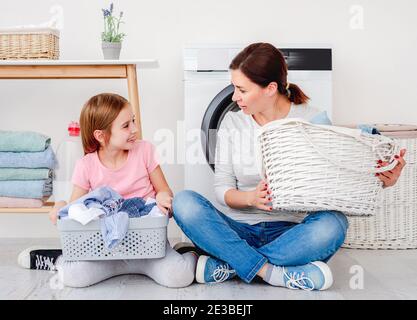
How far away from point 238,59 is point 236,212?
A: 464mm

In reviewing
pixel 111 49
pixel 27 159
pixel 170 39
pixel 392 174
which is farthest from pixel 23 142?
pixel 392 174

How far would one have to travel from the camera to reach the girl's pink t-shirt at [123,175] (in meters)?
2.10

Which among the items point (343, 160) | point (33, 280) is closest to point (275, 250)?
point (343, 160)

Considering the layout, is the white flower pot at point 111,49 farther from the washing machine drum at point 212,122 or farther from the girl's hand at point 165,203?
the girl's hand at point 165,203

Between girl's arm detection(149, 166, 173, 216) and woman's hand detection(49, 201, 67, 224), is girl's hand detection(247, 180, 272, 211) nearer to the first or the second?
girl's arm detection(149, 166, 173, 216)

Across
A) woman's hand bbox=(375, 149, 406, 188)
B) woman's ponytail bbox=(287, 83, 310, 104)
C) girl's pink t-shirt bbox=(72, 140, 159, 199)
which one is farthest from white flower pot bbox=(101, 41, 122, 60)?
woman's hand bbox=(375, 149, 406, 188)

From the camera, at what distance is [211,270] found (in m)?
1.93

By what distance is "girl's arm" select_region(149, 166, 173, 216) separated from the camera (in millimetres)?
1962

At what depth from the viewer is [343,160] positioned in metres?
1.71

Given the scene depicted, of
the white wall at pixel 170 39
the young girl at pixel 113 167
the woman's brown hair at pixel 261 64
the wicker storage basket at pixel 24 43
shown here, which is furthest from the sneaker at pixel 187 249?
the wicker storage basket at pixel 24 43

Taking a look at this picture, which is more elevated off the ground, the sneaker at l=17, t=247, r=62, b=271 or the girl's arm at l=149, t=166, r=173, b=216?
the girl's arm at l=149, t=166, r=173, b=216

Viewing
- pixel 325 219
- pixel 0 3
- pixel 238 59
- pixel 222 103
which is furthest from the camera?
pixel 0 3

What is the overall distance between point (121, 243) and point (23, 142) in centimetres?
76
